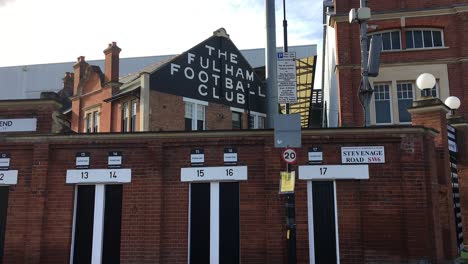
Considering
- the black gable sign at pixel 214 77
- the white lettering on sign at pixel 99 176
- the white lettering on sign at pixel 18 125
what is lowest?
the white lettering on sign at pixel 99 176

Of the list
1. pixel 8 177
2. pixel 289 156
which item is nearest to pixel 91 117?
pixel 8 177

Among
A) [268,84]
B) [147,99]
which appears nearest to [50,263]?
[268,84]

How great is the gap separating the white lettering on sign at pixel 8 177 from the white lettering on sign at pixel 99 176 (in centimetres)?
135

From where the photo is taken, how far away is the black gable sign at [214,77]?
3006 centimetres

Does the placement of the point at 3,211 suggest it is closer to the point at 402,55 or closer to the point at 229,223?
the point at 229,223

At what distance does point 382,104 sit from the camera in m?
25.6

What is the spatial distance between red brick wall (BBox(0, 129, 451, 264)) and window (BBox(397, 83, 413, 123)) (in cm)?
1401

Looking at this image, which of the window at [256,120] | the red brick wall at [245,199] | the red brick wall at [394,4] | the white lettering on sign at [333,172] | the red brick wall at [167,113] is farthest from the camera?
the window at [256,120]

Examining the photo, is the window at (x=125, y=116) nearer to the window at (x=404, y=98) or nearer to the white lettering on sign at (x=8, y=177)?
the window at (x=404, y=98)

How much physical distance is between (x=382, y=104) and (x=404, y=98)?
3.77ft

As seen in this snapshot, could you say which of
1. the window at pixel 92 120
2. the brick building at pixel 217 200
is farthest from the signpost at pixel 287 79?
the window at pixel 92 120

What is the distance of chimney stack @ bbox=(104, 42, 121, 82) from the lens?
33156 millimetres

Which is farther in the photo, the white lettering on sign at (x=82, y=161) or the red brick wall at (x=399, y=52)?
the red brick wall at (x=399, y=52)

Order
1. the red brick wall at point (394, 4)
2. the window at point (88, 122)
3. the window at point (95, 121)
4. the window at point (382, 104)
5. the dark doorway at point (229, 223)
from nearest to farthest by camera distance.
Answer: the dark doorway at point (229, 223), the window at point (382, 104), the red brick wall at point (394, 4), the window at point (95, 121), the window at point (88, 122)
